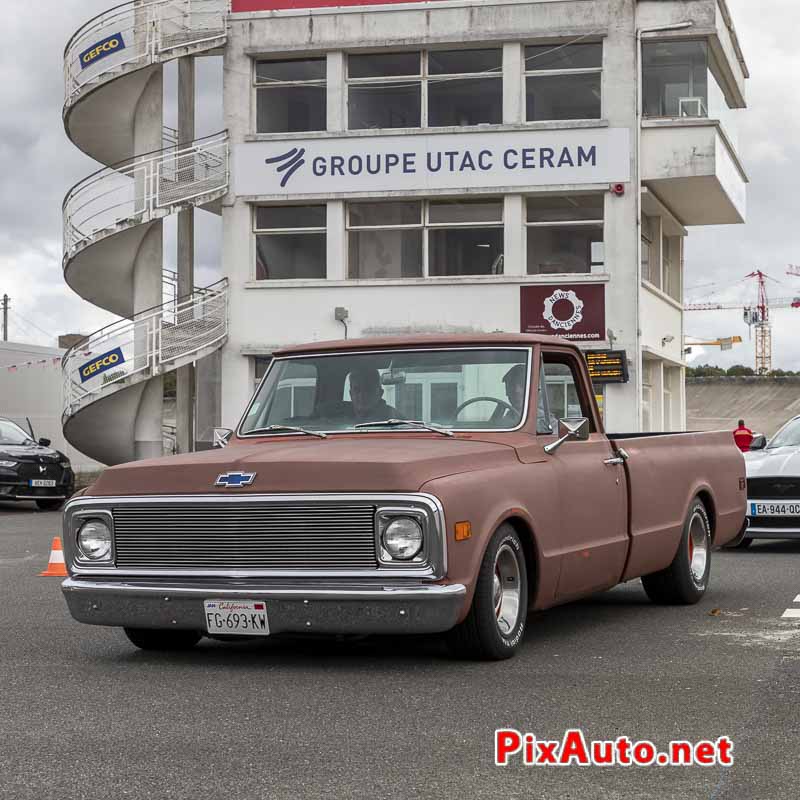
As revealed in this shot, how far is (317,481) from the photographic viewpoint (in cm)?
776

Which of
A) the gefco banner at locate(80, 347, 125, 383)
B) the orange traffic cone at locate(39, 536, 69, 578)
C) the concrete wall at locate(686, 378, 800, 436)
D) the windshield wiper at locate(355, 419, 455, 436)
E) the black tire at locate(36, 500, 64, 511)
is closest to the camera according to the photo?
the windshield wiper at locate(355, 419, 455, 436)

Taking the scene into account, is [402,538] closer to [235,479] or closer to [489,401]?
[235,479]

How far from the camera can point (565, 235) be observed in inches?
1307

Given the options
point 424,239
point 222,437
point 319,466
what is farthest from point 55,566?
point 424,239

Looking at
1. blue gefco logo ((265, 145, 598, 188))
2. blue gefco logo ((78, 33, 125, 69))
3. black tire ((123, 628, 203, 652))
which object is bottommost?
black tire ((123, 628, 203, 652))

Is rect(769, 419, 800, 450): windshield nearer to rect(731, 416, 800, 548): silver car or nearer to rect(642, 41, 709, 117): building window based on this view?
rect(731, 416, 800, 548): silver car

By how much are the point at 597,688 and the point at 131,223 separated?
87.2 ft

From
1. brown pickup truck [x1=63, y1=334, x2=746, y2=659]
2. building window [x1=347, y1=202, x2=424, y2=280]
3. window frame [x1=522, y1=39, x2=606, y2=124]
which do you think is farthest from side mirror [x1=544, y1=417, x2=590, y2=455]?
building window [x1=347, y1=202, x2=424, y2=280]

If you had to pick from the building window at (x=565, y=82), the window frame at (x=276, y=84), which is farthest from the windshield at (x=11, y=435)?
the building window at (x=565, y=82)

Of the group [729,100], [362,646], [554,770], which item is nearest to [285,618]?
[362,646]

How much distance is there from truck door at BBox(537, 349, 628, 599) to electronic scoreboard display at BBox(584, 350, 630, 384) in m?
22.2

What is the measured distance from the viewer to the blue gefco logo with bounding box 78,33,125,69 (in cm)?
3325

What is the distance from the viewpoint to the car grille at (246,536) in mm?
7695

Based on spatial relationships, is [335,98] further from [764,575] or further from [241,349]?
[764,575]
